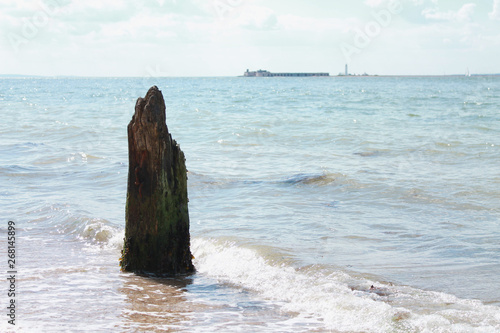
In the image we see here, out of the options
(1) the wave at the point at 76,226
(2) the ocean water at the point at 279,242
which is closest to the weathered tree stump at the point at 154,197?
Answer: (2) the ocean water at the point at 279,242

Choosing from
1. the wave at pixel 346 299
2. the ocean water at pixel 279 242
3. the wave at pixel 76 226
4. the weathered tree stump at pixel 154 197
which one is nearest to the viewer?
the wave at pixel 346 299

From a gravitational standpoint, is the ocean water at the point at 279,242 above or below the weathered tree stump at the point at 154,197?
below

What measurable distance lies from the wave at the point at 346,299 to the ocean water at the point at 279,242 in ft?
0.07

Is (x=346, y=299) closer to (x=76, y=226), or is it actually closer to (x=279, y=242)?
(x=279, y=242)

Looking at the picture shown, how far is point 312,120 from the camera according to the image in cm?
2836

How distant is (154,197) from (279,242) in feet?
7.74

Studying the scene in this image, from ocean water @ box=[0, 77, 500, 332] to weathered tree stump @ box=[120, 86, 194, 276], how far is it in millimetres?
236

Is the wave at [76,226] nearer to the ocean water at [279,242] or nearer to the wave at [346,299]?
the ocean water at [279,242]

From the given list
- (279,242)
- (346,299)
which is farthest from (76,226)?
(346,299)

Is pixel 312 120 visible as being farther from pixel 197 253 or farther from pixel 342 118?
pixel 197 253

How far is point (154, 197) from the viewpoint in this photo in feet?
19.7

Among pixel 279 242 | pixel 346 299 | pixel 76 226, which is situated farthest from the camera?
pixel 76 226

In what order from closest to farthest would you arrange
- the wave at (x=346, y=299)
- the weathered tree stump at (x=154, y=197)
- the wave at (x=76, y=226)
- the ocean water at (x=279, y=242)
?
the wave at (x=346, y=299) → the ocean water at (x=279, y=242) → the weathered tree stump at (x=154, y=197) → the wave at (x=76, y=226)

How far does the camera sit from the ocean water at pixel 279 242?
511 centimetres
